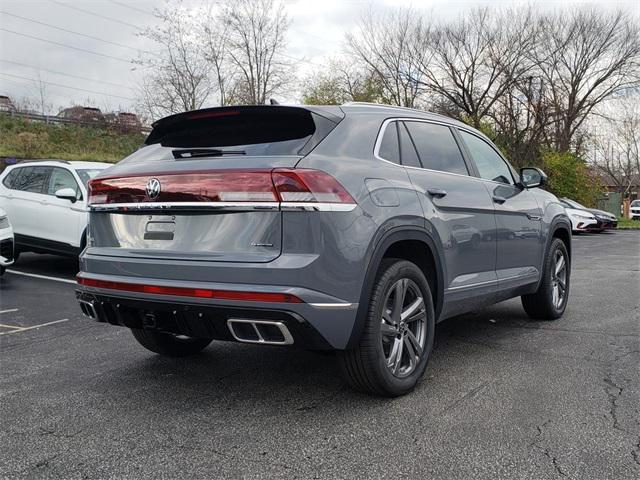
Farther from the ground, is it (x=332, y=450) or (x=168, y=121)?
(x=168, y=121)

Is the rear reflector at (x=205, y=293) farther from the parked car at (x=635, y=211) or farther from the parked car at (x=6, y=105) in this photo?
the parked car at (x=635, y=211)

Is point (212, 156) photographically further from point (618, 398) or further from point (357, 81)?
point (357, 81)

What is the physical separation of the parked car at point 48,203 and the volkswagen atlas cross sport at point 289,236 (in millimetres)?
5030

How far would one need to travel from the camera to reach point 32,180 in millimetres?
9344

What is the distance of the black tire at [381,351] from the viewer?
3.30 metres

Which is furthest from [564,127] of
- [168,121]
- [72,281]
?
[168,121]

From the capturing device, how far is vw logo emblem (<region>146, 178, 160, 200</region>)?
131 inches

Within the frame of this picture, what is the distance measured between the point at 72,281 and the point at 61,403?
16.9 feet

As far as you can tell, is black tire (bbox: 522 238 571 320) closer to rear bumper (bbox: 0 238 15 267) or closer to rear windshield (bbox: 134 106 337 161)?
rear windshield (bbox: 134 106 337 161)

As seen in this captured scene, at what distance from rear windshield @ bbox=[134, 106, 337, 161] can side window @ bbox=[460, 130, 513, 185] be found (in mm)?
1807

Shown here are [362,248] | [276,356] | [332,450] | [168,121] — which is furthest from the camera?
[276,356]

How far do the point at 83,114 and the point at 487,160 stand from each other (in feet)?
99.5

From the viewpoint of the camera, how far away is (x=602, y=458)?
2.78 meters

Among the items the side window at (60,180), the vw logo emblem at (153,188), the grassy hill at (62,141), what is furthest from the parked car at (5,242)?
the grassy hill at (62,141)
